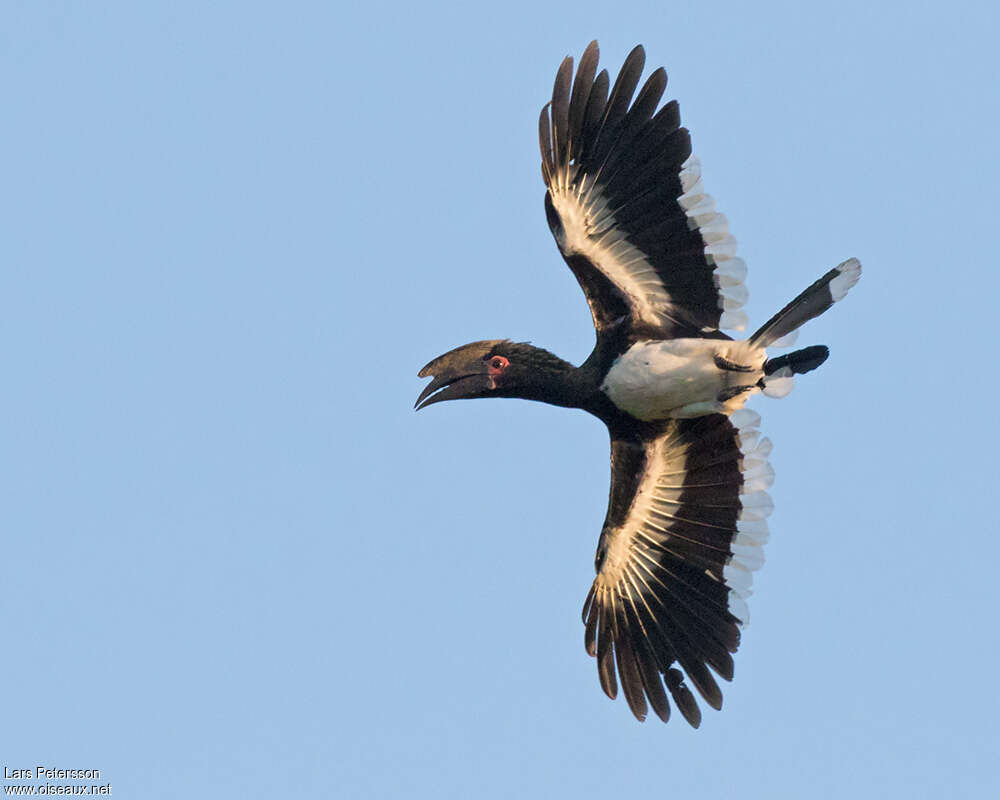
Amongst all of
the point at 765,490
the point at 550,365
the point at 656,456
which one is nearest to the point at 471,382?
the point at 550,365

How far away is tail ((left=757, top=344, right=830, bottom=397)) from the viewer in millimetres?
8633

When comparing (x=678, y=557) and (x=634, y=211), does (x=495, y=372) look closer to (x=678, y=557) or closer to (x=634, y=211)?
(x=634, y=211)

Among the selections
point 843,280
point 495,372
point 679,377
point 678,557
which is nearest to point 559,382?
point 495,372

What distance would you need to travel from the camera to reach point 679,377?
29.6ft

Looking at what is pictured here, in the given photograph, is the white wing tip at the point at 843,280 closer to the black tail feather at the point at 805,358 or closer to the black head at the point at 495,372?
the black tail feather at the point at 805,358

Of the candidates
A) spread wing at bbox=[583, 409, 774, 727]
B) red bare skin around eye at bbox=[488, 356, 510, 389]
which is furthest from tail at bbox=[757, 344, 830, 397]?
red bare skin around eye at bbox=[488, 356, 510, 389]

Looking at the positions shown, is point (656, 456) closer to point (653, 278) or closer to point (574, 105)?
point (653, 278)

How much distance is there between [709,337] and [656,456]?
94 centimetres

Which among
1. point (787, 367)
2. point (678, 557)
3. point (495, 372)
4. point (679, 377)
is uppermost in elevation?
point (495, 372)

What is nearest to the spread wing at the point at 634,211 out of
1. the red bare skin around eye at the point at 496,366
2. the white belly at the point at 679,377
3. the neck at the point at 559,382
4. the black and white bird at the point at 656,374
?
the black and white bird at the point at 656,374

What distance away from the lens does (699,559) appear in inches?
379

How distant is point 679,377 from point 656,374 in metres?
0.13

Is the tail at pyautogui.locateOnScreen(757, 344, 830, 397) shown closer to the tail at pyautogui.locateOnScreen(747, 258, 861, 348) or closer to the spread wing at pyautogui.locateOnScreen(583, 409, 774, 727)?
the tail at pyautogui.locateOnScreen(747, 258, 861, 348)

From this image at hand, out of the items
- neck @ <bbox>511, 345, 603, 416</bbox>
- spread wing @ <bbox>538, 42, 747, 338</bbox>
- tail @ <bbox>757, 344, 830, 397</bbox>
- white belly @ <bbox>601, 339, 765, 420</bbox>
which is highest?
spread wing @ <bbox>538, 42, 747, 338</bbox>
